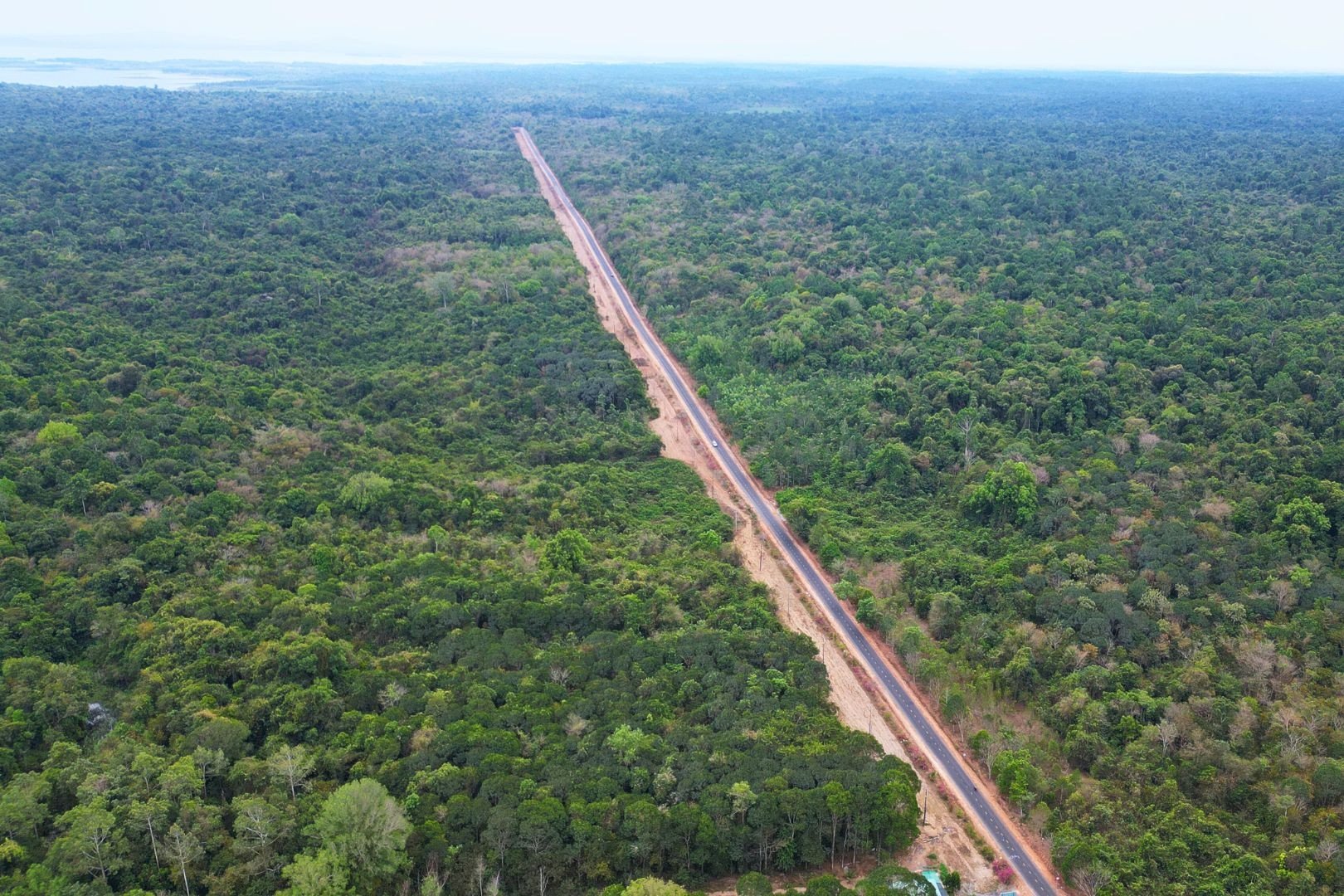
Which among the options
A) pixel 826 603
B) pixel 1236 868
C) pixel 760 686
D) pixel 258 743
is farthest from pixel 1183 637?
pixel 258 743

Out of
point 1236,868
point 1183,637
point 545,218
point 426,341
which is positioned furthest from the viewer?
point 545,218

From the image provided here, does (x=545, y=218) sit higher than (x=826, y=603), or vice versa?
(x=545, y=218)

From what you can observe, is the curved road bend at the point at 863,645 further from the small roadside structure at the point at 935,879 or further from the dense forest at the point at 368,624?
the dense forest at the point at 368,624

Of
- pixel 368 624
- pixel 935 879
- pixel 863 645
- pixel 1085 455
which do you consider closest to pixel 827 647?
pixel 863 645

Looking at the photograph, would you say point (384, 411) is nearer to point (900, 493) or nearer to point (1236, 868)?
point (900, 493)

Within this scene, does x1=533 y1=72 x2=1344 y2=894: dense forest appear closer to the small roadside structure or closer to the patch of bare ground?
the patch of bare ground

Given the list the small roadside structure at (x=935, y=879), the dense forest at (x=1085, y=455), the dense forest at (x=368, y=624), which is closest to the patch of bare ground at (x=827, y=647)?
the small roadside structure at (x=935, y=879)

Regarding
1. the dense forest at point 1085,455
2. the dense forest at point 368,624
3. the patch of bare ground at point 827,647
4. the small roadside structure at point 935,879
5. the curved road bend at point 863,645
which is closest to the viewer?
the dense forest at point 368,624
